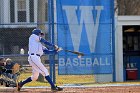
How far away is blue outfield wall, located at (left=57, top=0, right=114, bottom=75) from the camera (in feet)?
62.8

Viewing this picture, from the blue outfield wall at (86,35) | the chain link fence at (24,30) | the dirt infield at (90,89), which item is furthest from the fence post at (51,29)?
the dirt infield at (90,89)

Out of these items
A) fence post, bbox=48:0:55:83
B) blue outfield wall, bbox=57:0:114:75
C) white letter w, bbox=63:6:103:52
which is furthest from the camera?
white letter w, bbox=63:6:103:52

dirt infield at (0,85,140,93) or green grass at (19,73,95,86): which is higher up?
green grass at (19,73,95,86)

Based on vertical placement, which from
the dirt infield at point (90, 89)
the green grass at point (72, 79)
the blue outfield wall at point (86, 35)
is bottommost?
the dirt infield at point (90, 89)

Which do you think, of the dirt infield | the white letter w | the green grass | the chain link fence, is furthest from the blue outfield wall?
the dirt infield

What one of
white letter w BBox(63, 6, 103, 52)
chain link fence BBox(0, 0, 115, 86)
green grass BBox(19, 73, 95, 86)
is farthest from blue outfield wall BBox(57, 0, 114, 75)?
green grass BBox(19, 73, 95, 86)

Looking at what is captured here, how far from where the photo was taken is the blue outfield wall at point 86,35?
19.1 m

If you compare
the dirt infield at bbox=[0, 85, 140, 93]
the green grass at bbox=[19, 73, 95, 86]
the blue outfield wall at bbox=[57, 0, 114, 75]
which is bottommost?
the dirt infield at bbox=[0, 85, 140, 93]

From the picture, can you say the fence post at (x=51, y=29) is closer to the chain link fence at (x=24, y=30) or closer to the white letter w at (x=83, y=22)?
the chain link fence at (x=24, y=30)

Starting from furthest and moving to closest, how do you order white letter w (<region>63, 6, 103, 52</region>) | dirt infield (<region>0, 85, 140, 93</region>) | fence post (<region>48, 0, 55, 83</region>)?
white letter w (<region>63, 6, 103, 52</region>) < fence post (<region>48, 0, 55, 83</region>) < dirt infield (<region>0, 85, 140, 93</region>)

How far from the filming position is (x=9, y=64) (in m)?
17.5

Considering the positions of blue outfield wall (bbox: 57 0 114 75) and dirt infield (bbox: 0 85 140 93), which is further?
blue outfield wall (bbox: 57 0 114 75)

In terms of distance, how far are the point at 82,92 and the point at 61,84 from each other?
10.1 feet

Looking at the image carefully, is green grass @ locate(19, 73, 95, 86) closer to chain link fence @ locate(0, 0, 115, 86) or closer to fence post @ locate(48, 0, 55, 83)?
chain link fence @ locate(0, 0, 115, 86)
